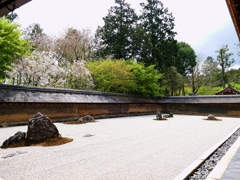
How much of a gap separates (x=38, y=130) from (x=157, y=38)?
95.7ft

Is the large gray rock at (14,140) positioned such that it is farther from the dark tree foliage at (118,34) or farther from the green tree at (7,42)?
the dark tree foliage at (118,34)

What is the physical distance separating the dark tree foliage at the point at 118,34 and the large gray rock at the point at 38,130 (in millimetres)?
22694

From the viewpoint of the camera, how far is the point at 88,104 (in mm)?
17141

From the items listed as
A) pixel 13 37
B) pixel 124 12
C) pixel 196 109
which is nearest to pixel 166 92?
pixel 196 109

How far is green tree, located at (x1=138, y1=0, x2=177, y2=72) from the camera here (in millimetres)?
29734

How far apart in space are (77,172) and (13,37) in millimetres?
13598

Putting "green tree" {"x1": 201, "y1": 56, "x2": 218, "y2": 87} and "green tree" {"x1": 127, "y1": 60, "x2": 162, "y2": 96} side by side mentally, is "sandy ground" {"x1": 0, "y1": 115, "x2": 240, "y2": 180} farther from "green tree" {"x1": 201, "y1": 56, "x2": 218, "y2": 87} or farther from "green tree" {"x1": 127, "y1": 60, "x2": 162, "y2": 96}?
"green tree" {"x1": 201, "y1": 56, "x2": 218, "y2": 87}

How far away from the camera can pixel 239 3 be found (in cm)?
358

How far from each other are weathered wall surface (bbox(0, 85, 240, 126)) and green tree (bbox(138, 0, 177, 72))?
707 cm

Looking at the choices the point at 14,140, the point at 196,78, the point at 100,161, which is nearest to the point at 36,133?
the point at 14,140

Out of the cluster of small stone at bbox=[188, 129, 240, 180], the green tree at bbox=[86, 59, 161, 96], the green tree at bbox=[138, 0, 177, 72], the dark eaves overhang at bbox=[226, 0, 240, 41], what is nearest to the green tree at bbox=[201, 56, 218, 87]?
the green tree at bbox=[138, 0, 177, 72]

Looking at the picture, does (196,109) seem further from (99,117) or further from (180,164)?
(180,164)

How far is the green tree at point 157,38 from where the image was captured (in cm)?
2973

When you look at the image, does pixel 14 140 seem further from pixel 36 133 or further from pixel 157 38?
pixel 157 38
